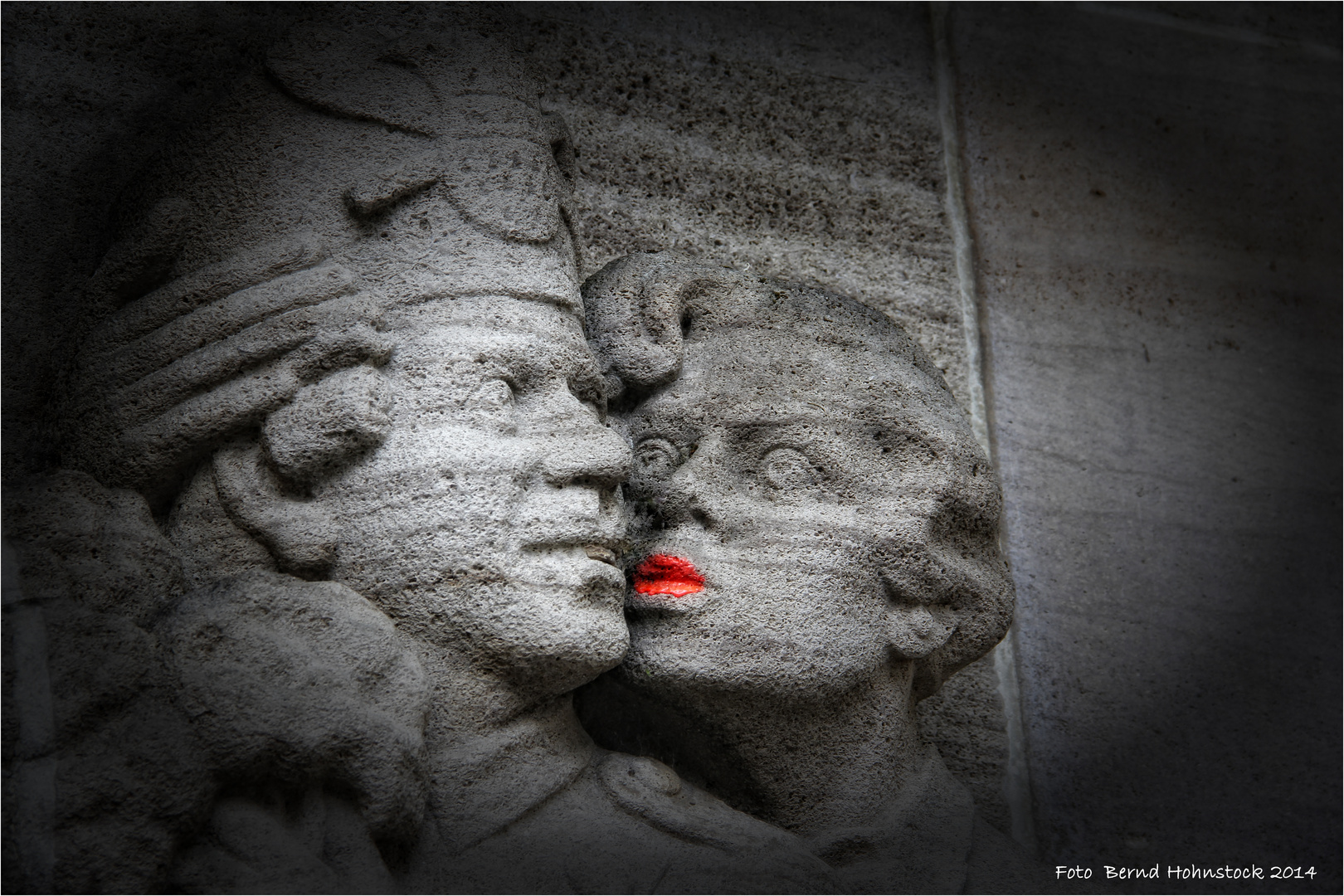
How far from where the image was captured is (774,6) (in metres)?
3.02

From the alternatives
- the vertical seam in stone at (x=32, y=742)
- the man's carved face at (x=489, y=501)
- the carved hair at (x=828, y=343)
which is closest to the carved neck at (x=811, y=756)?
the carved hair at (x=828, y=343)

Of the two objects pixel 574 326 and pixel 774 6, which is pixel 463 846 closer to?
pixel 574 326

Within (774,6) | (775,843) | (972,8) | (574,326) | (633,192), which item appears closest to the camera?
(775,843)


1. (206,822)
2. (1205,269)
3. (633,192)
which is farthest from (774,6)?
(206,822)

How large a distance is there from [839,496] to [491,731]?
0.69 m

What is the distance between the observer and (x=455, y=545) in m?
1.78

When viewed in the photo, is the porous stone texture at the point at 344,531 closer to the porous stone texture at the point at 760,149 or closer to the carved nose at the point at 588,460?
the carved nose at the point at 588,460

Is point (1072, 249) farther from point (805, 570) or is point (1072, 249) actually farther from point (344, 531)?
point (344, 531)

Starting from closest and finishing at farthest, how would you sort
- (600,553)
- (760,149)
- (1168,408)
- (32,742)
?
(32,742) < (600,553) < (760,149) < (1168,408)

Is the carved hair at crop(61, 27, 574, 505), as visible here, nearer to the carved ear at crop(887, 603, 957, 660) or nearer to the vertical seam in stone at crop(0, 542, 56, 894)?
the vertical seam in stone at crop(0, 542, 56, 894)

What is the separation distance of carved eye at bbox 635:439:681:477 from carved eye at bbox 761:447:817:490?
0.16 metres

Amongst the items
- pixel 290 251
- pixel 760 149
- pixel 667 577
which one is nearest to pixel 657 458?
pixel 667 577

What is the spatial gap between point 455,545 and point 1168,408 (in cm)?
195

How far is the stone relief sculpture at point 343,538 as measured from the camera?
1.58 meters
